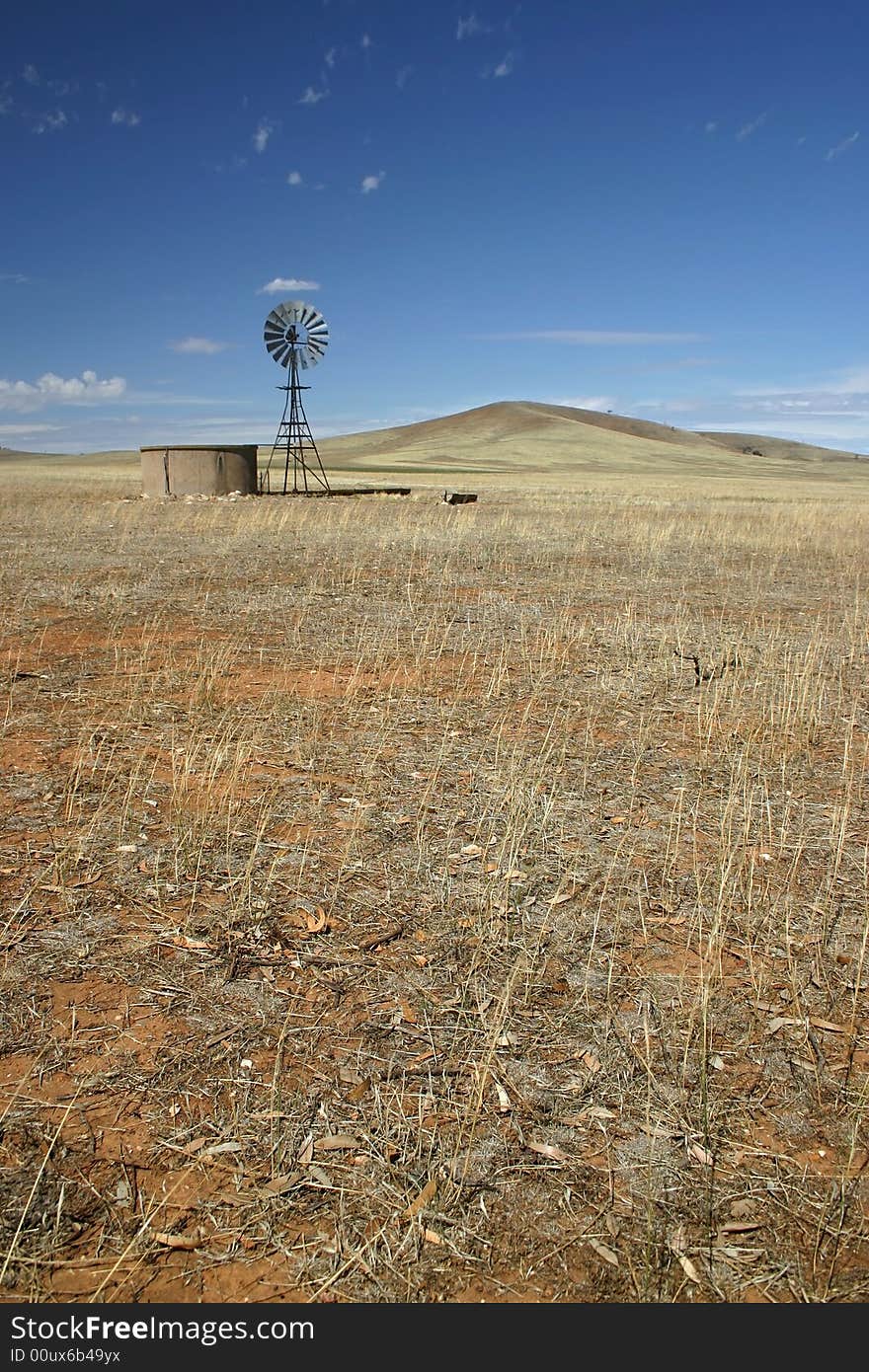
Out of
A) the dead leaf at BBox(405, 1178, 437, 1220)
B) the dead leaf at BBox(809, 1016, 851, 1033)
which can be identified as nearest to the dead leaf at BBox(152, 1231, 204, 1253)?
the dead leaf at BBox(405, 1178, 437, 1220)

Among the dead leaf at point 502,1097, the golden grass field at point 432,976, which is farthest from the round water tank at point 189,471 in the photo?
the dead leaf at point 502,1097

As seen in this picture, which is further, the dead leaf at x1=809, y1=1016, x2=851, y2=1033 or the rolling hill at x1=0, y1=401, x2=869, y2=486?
the rolling hill at x1=0, y1=401, x2=869, y2=486

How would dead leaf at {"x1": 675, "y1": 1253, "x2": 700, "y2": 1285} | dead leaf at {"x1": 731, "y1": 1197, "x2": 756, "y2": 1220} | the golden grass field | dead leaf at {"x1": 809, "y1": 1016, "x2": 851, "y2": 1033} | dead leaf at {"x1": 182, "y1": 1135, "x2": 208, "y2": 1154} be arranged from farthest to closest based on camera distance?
dead leaf at {"x1": 809, "y1": 1016, "x2": 851, "y2": 1033}, dead leaf at {"x1": 182, "y1": 1135, "x2": 208, "y2": 1154}, dead leaf at {"x1": 731, "y1": 1197, "x2": 756, "y2": 1220}, the golden grass field, dead leaf at {"x1": 675, "y1": 1253, "x2": 700, "y2": 1285}

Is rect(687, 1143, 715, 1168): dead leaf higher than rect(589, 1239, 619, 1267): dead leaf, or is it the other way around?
rect(687, 1143, 715, 1168): dead leaf

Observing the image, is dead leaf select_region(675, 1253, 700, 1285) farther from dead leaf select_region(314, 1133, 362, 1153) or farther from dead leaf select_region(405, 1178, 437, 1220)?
dead leaf select_region(314, 1133, 362, 1153)

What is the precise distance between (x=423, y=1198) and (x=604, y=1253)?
52 centimetres

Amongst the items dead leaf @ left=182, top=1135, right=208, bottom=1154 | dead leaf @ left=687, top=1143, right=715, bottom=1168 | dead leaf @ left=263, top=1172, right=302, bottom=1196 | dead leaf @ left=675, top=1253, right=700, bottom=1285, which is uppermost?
dead leaf @ left=182, top=1135, right=208, bottom=1154

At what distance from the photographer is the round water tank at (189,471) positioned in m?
30.7

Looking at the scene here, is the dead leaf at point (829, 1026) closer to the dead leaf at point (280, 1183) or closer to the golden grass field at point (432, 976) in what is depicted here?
Answer: the golden grass field at point (432, 976)

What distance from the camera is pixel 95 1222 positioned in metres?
2.50

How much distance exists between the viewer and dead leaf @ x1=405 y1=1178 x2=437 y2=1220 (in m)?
2.56

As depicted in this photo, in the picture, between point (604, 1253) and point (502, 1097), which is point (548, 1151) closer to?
point (502, 1097)
